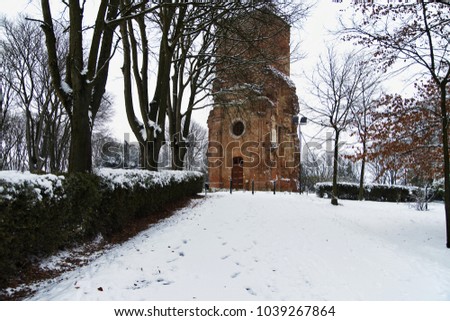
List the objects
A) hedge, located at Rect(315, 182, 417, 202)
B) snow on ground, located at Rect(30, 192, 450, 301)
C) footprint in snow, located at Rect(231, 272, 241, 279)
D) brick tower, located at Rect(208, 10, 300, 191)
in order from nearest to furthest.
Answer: snow on ground, located at Rect(30, 192, 450, 301), footprint in snow, located at Rect(231, 272, 241, 279), hedge, located at Rect(315, 182, 417, 202), brick tower, located at Rect(208, 10, 300, 191)

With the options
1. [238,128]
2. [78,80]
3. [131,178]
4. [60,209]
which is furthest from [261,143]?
[60,209]

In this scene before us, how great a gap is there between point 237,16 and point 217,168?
18.4 metres

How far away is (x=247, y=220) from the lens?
22.9ft

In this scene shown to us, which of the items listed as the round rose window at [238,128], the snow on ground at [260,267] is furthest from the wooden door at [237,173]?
the snow on ground at [260,267]

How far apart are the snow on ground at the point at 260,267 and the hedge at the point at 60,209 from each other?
1.74ft

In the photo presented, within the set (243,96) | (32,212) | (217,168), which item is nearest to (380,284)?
(32,212)

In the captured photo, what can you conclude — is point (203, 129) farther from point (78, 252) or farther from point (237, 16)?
point (78, 252)

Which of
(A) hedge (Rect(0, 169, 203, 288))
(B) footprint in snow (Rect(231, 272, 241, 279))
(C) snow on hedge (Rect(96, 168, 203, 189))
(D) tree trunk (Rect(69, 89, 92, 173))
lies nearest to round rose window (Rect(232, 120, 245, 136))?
(C) snow on hedge (Rect(96, 168, 203, 189))

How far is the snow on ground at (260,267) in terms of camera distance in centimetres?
312

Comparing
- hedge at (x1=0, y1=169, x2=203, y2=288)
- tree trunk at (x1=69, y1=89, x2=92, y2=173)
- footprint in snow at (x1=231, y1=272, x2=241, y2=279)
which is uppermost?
tree trunk at (x1=69, y1=89, x2=92, y2=173)

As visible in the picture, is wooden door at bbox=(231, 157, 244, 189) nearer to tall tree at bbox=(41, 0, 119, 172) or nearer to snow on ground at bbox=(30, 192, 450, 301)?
snow on ground at bbox=(30, 192, 450, 301)

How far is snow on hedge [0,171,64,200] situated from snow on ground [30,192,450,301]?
1.11 m

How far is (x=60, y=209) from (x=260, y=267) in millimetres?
2910

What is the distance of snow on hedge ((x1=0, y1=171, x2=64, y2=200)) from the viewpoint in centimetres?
300
